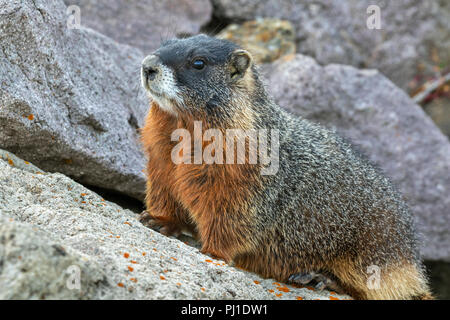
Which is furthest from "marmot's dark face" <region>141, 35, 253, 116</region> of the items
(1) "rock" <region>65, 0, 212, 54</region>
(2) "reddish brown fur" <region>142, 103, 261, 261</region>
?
(1) "rock" <region>65, 0, 212, 54</region>

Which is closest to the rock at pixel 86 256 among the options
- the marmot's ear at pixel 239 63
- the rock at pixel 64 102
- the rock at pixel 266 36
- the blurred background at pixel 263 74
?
the rock at pixel 64 102

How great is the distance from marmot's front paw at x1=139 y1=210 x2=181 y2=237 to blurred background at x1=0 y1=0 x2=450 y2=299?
79cm

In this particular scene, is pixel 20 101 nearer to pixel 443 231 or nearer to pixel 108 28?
pixel 108 28

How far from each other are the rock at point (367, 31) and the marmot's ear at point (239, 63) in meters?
4.63

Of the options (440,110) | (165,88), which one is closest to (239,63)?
(165,88)

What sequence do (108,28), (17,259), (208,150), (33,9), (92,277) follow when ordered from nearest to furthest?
(17,259)
(92,277)
(208,150)
(33,9)
(108,28)

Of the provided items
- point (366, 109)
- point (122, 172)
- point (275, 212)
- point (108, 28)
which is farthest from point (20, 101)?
point (366, 109)

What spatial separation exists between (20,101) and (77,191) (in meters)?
1.03

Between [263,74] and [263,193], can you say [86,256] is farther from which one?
[263,74]

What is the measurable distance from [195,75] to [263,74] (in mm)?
1256

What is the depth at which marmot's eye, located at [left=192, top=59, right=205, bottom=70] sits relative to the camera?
5160mm

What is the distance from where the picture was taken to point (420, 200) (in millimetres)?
8891

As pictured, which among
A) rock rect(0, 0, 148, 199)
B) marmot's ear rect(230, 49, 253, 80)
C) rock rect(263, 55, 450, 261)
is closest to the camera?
rock rect(0, 0, 148, 199)

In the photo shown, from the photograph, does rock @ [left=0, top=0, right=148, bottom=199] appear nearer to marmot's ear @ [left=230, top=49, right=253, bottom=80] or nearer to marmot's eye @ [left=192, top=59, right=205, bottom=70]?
marmot's eye @ [left=192, top=59, right=205, bottom=70]
